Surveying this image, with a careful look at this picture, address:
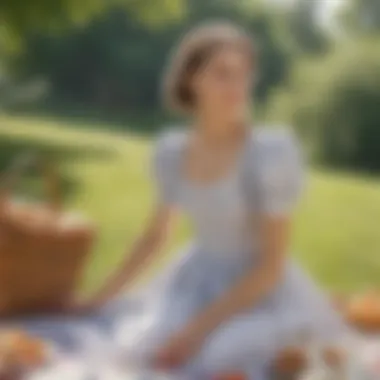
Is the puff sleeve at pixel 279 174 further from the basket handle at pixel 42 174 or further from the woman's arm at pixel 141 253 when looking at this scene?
the basket handle at pixel 42 174

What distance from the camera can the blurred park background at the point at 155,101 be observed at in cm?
141

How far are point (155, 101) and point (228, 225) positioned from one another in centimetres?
19

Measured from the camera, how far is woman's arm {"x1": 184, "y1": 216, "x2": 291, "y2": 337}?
141 centimetres

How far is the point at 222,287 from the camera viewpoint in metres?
1.42

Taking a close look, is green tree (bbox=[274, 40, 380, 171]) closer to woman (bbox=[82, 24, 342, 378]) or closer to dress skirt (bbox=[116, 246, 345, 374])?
woman (bbox=[82, 24, 342, 378])

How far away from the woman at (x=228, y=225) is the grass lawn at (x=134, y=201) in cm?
3

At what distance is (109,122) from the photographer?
145cm

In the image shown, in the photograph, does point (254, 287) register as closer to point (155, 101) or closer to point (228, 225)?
point (228, 225)

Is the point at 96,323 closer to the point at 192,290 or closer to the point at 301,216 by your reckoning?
the point at 192,290

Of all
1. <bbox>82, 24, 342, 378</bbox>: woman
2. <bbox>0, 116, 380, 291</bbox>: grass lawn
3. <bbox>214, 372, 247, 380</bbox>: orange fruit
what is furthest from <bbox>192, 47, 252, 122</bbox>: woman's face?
<bbox>214, 372, 247, 380</bbox>: orange fruit

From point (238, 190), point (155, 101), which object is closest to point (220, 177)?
point (238, 190)

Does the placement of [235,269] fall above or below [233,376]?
above

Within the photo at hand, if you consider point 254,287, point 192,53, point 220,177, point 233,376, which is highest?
point 192,53

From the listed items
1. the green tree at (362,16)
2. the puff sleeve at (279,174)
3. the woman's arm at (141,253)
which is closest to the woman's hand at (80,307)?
the woman's arm at (141,253)
